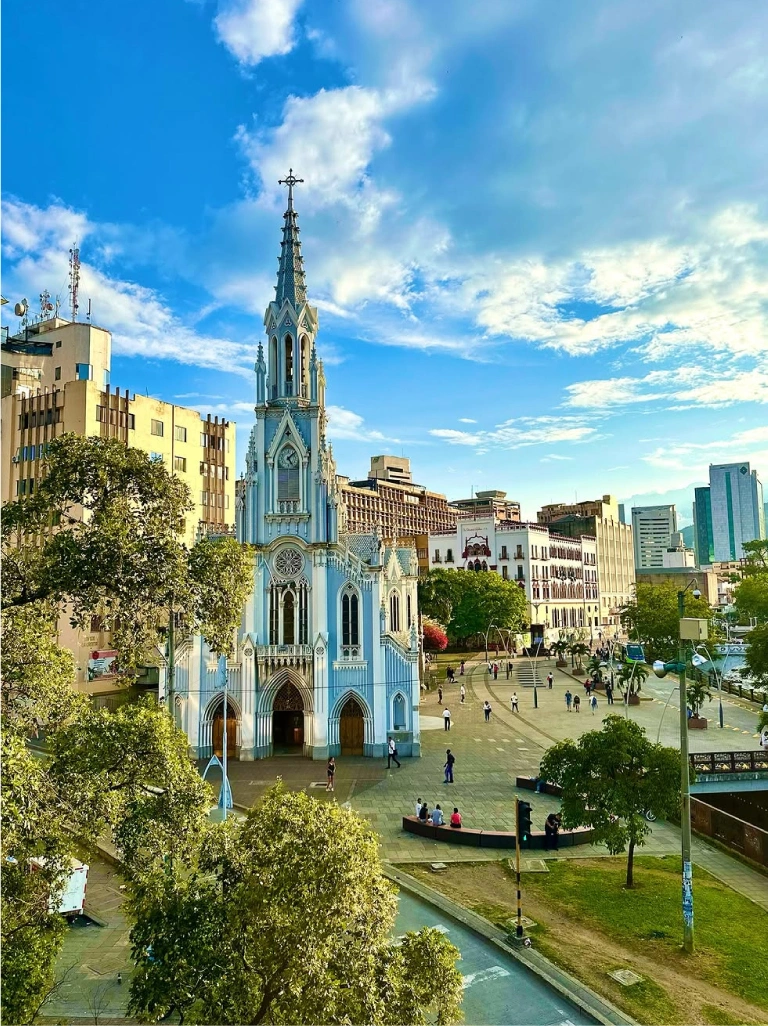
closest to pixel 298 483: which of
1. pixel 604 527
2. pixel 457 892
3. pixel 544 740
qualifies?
pixel 544 740

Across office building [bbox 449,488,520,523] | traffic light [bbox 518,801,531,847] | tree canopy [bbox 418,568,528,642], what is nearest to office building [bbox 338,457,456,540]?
office building [bbox 449,488,520,523]

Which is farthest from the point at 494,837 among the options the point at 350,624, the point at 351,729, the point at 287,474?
the point at 287,474

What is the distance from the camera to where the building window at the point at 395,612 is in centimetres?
4391

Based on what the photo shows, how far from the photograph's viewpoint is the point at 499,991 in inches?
607

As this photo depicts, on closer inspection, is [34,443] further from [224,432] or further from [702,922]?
[702,922]

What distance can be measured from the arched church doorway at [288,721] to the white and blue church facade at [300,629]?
0.18 feet

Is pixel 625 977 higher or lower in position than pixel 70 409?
lower

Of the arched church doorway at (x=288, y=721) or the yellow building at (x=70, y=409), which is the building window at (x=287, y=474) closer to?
the arched church doorway at (x=288, y=721)

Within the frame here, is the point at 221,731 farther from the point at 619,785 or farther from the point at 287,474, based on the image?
the point at 619,785

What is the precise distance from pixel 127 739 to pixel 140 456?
4.10 metres

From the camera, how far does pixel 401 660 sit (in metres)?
38.5

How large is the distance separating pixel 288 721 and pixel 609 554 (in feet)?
310

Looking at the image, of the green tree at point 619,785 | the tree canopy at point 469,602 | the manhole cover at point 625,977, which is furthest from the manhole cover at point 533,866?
the tree canopy at point 469,602

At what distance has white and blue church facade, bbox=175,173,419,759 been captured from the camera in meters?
37.6
